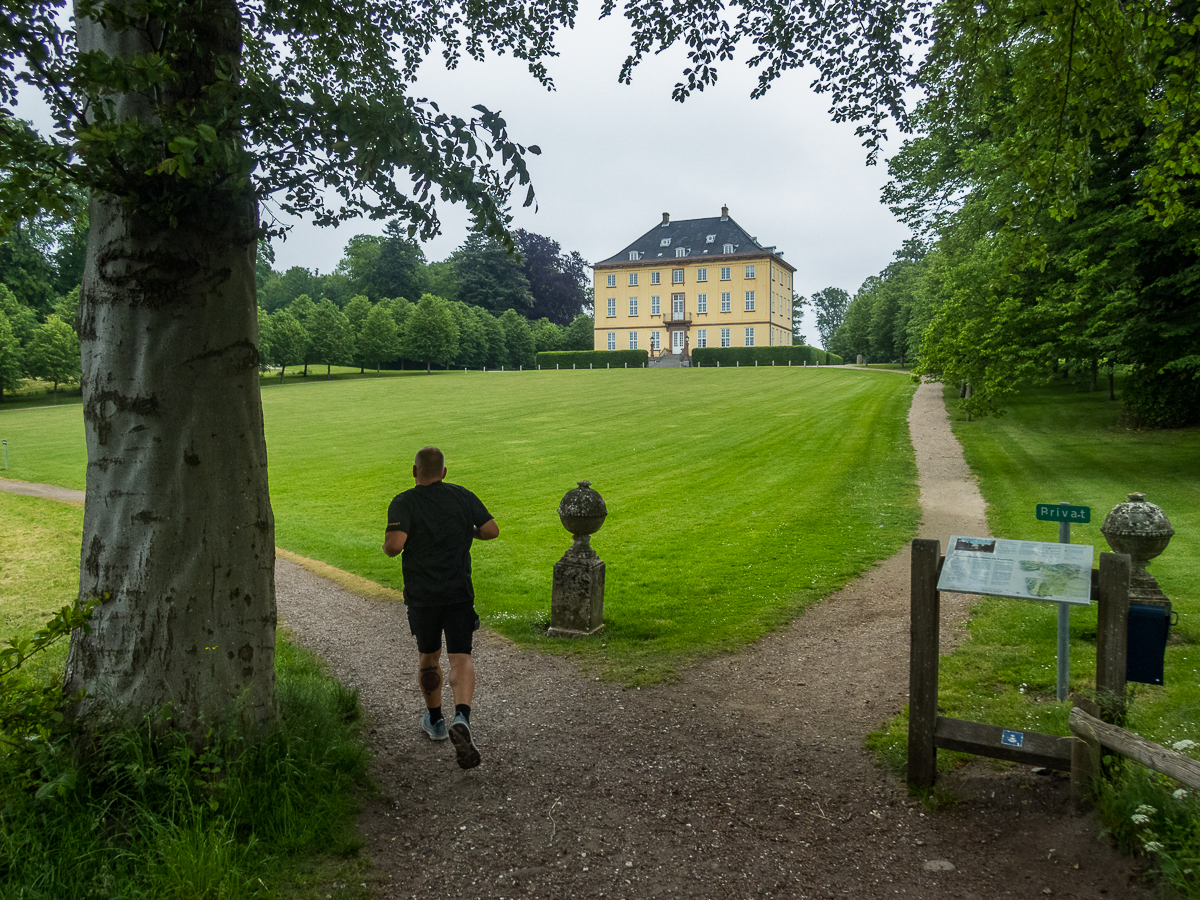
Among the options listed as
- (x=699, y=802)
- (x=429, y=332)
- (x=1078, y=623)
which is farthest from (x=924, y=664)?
(x=429, y=332)

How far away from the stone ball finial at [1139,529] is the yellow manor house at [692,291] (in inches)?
2642

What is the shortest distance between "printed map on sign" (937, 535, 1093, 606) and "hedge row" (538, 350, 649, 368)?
6394cm

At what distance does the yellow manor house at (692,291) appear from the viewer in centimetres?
7488

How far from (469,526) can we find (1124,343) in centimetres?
1610

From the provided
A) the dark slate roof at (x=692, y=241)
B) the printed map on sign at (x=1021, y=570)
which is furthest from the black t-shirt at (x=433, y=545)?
the dark slate roof at (x=692, y=241)

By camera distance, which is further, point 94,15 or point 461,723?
point 461,723

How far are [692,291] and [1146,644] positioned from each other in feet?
246

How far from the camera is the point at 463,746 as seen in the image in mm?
4602

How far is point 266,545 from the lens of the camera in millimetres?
4258

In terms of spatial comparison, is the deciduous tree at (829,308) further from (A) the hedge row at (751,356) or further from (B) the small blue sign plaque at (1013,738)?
(B) the small blue sign plaque at (1013,738)

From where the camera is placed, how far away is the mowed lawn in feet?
28.8

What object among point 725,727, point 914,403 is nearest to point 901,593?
point 725,727

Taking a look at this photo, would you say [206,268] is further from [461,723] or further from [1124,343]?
[1124,343]

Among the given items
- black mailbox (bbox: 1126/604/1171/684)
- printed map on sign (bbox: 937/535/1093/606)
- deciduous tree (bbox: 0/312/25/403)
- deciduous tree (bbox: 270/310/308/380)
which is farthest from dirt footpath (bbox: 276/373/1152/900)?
deciduous tree (bbox: 270/310/308/380)
